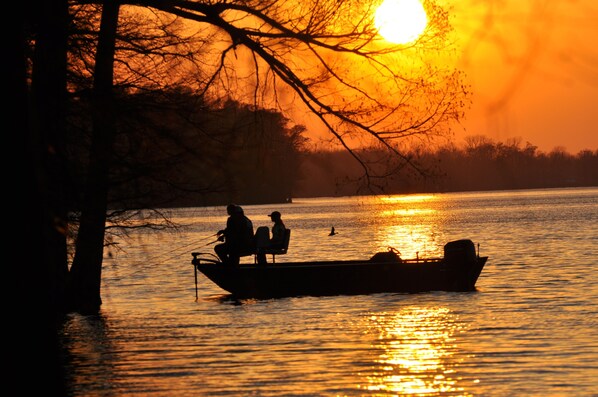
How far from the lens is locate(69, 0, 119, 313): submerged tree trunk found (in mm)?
17016

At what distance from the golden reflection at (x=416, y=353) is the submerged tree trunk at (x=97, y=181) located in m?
5.31

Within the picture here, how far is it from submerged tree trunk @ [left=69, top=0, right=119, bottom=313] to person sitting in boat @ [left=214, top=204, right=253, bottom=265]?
4383 millimetres

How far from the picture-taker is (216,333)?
81.9ft

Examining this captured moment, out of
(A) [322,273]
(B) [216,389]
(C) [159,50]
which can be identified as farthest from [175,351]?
(A) [322,273]

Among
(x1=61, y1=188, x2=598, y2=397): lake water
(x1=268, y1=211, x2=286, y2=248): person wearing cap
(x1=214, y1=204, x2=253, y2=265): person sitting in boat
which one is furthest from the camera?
(x1=268, y1=211, x2=286, y2=248): person wearing cap

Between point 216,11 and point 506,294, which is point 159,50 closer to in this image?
point 216,11

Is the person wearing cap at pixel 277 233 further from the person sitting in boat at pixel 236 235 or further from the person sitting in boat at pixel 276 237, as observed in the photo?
the person sitting in boat at pixel 236 235

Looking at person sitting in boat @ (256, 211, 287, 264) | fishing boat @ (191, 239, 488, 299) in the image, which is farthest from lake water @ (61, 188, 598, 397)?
person sitting in boat @ (256, 211, 287, 264)

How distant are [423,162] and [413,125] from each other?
2.59 ft

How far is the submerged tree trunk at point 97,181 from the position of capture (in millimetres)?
17016

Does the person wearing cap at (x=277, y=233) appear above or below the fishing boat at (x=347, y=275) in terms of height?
above

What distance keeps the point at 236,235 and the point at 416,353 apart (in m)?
10.6

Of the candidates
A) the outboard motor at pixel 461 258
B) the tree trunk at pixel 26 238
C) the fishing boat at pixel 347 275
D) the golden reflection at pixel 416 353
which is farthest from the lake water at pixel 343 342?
the tree trunk at pixel 26 238

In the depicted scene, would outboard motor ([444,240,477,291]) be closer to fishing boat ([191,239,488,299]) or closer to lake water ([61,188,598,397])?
fishing boat ([191,239,488,299])
